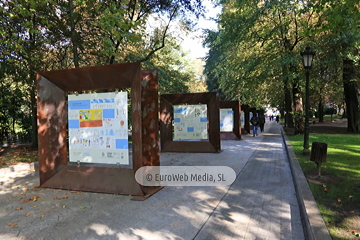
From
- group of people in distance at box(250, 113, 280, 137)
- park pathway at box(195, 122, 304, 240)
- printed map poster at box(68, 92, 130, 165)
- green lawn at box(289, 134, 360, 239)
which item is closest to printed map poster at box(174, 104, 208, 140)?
green lawn at box(289, 134, 360, 239)

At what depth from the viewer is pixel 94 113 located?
6.48m

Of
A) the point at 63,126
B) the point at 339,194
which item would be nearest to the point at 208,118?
the point at 63,126

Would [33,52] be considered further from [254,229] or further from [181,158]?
[254,229]

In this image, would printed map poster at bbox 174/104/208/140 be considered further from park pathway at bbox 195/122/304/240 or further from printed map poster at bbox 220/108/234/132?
printed map poster at bbox 220/108/234/132

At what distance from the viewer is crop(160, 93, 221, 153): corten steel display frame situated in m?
12.2

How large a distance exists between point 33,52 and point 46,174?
6.53m

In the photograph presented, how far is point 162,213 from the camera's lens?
4875 mm

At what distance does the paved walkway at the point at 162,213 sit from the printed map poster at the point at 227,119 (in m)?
10.6

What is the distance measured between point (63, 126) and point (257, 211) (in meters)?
5.02

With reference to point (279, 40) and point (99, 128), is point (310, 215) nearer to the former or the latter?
point (99, 128)

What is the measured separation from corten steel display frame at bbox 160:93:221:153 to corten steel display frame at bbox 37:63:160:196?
6.13 meters

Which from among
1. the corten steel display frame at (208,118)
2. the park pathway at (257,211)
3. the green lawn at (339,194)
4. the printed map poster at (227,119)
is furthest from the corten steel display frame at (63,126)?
the printed map poster at (227,119)

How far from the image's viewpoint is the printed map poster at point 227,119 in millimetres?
17688

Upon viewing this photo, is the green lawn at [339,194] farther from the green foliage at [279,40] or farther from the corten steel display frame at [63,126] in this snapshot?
the green foliage at [279,40]
